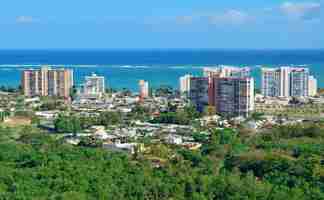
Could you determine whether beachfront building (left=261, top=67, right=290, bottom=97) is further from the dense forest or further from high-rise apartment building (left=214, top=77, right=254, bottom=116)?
the dense forest

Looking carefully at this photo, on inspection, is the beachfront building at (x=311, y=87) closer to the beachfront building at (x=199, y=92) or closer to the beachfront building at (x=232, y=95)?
the beachfront building at (x=232, y=95)

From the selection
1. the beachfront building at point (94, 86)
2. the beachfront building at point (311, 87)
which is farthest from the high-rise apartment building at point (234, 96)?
the beachfront building at point (94, 86)

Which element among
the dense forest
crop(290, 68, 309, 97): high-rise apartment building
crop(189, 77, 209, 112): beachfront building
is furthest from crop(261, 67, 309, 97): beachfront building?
the dense forest

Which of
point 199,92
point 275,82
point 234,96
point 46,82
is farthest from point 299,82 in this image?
point 46,82

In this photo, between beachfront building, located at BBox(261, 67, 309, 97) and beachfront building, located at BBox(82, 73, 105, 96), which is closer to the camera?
beachfront building, located at BBox(261, 67, 309, 97)

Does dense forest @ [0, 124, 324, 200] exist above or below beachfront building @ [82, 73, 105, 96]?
below

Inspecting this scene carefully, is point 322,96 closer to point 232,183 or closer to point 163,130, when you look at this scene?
point 163,130
